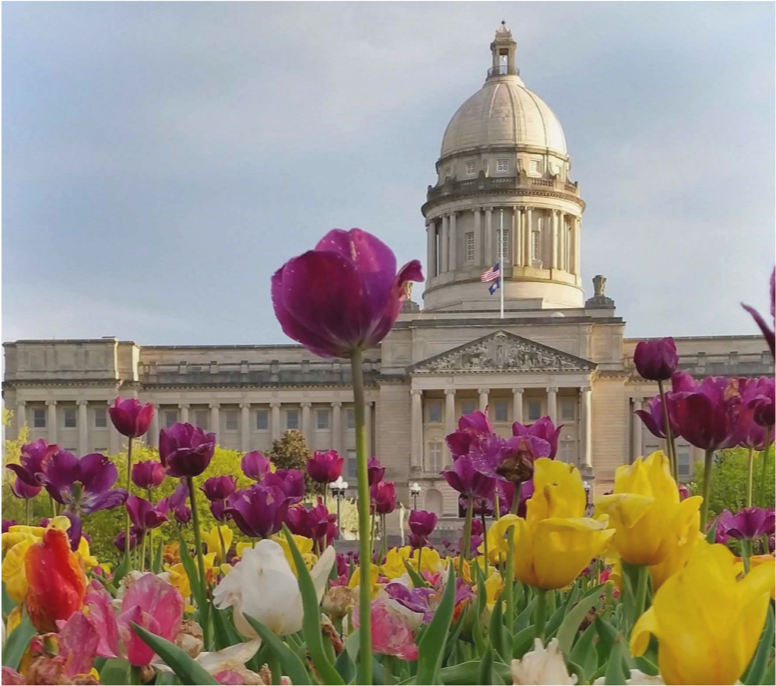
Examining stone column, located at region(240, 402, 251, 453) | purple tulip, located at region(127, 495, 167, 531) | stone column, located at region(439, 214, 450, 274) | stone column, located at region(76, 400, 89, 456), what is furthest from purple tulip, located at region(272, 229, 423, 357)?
stone column, located at region(439, 214, 450, 274)

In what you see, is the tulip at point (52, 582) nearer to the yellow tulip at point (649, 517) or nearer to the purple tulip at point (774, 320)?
the yellow tulip at point (649, 517)

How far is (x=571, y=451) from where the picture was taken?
66.6 m

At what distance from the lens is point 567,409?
67312 millimetres

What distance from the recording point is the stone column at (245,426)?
69.4m

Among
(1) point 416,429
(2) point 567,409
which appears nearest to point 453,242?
(2) point 567,409

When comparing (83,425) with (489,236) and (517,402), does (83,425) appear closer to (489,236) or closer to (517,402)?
(517,402)

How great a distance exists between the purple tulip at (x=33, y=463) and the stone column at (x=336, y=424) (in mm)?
64489

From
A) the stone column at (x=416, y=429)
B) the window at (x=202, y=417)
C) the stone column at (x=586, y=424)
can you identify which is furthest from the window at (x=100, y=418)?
the stone column at (x=586, y=424)

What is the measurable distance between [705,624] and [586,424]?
64.8m

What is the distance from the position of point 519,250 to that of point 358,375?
251 ft

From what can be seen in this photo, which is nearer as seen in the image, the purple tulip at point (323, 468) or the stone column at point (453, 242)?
the purple tulip at point (323, 468)

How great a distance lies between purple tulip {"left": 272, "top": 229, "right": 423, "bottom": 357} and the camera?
170 cm

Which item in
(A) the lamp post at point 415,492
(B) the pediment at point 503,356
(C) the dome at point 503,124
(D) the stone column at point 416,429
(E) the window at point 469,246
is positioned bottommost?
(A) the lamp post at point 415,492

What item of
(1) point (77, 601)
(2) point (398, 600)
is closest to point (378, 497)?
(2) point (398, 600)
